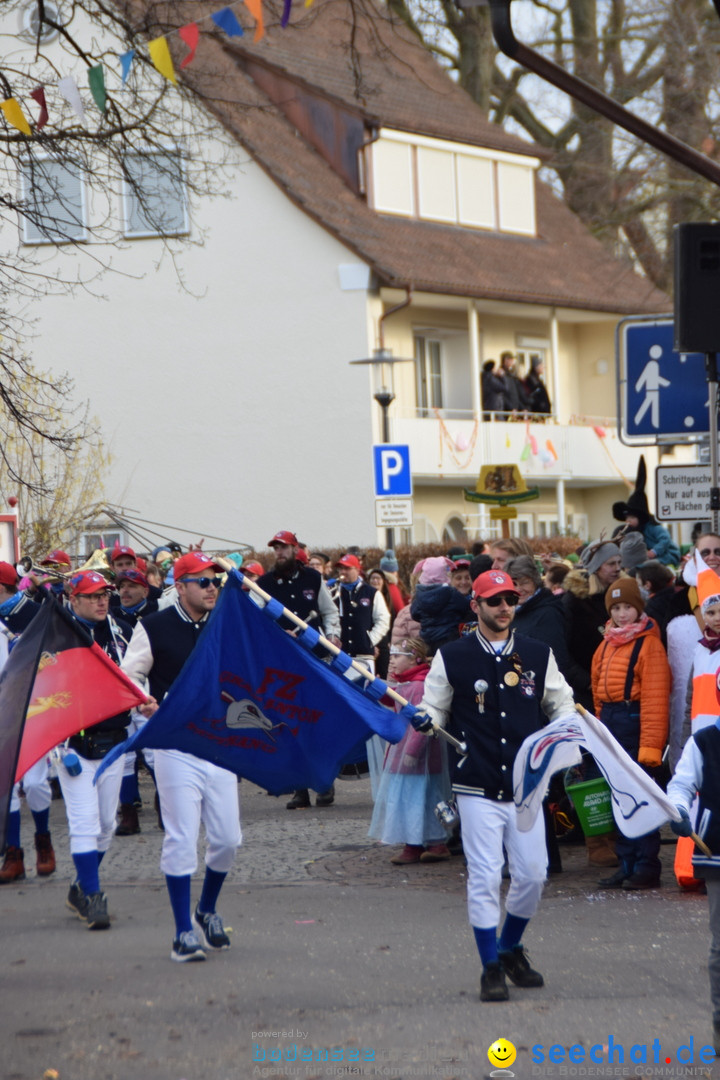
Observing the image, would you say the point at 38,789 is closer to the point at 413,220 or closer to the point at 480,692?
the point at 480,692

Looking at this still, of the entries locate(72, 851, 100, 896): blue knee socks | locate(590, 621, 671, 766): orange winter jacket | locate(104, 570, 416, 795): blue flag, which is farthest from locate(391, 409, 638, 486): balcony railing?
locate(104, 570, 416, 795): blue flag

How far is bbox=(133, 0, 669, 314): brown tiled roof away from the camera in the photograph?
32.4 meters

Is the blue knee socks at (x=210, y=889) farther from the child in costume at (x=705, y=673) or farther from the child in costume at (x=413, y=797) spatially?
the child in costume at (x=413, y=797)

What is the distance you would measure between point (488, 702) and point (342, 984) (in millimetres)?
1458

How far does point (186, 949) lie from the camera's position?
26.2 ft

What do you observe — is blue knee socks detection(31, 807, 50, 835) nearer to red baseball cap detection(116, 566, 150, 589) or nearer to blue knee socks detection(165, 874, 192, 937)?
blue knee socks detection(165, 874, 192, 937)

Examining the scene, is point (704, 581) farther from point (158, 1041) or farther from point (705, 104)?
point (705, 104)

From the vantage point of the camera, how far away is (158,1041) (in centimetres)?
659

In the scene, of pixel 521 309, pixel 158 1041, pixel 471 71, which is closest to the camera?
pixel 158 1041

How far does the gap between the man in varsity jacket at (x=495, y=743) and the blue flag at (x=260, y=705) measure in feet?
2.21

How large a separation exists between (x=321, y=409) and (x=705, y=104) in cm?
948

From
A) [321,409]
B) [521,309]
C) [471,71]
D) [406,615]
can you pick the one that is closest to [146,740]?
[406,615]

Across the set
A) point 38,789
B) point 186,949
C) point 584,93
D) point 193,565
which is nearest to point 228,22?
point 584,93

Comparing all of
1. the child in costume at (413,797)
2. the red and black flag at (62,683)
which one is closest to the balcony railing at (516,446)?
the child in costume at (413,797)
